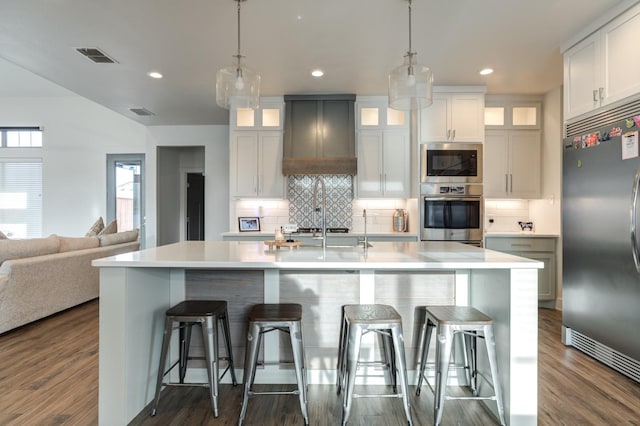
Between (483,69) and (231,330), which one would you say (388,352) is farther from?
(483,69)

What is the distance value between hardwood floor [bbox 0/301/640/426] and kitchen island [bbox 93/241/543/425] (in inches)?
7.6

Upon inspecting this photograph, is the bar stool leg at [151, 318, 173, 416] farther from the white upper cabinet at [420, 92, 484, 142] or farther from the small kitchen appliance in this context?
the white upper cabinet at [420, 92, 484, 142]

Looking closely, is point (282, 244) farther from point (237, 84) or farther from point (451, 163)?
point (451, 163)

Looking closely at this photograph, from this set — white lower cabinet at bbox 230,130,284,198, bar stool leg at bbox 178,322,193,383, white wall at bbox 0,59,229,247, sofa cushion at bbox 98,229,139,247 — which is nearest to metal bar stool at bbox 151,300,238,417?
bar stool leg at bbox 178,322,193,383

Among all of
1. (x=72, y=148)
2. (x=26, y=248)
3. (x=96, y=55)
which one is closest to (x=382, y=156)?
(x=96, y=55)

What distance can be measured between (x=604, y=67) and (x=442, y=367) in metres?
2.71

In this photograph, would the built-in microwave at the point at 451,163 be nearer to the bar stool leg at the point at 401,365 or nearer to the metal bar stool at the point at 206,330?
the bar stool leg at the point at 401,365

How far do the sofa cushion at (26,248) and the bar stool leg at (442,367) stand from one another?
399 cm

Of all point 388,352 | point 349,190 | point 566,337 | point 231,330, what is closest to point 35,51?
point 231,330

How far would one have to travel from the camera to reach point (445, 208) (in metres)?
4.20

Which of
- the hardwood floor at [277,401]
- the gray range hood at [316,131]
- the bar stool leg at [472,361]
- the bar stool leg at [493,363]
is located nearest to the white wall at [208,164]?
the gray range hood at [316,131]

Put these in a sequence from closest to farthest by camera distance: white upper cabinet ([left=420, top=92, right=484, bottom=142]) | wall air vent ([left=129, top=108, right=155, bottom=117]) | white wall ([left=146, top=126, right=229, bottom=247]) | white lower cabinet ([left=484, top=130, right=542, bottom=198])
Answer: white upper cabinet ([left=420, top=92, right=484, bottom=142]) → white lower cabinet ([left=484, top=130, right=542, bottom=198]) → wall air vent ([left=129, top=108, right=155, bottom=117]) → white wall ([left=146, top=126, right=229, bottom=247])

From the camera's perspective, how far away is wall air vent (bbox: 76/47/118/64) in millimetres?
3215

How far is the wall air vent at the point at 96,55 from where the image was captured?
10.5 feet
